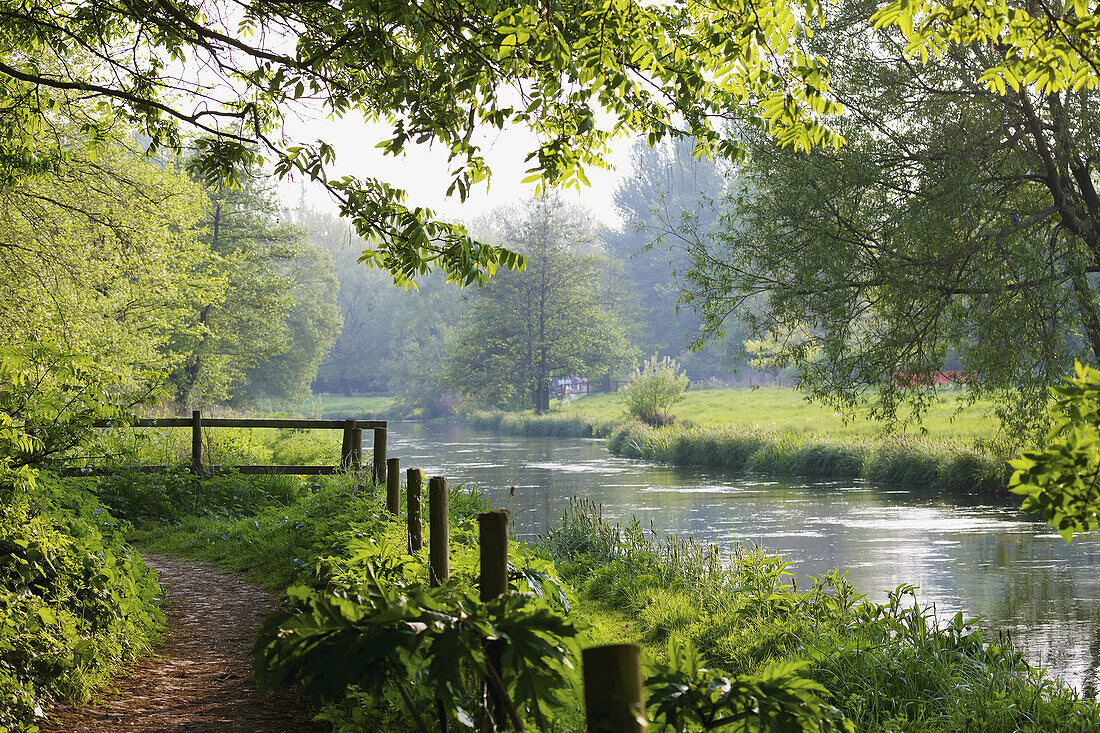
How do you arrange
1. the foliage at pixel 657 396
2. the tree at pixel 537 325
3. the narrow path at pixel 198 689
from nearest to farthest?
the narrow path at pixel 198 689
the foliage at pixel 657 396
the tree at pixel 537 325

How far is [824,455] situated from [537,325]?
114 feet

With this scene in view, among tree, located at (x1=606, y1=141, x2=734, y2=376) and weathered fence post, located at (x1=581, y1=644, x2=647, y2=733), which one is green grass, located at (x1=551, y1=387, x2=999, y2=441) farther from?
tree, located at (x1=606, y1=141, x2=734, y2=376)

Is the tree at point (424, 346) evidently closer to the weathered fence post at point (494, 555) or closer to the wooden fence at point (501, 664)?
the wooden fence at point (501, 664)

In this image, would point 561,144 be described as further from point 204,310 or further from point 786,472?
point 204,310

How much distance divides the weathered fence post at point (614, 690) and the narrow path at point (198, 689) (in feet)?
10.6

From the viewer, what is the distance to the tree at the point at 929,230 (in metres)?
13.2

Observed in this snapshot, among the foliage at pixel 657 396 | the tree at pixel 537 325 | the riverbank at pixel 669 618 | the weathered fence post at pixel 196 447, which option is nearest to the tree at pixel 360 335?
the tree at pixel 537 325

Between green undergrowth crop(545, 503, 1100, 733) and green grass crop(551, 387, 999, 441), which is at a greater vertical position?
green grass crop(551, 387, 999, 441)

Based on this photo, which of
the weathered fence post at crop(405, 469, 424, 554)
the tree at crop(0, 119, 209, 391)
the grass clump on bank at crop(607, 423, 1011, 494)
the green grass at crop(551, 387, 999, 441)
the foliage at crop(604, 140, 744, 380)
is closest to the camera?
the weathered fence post at crop(405, 469, 424, 554)

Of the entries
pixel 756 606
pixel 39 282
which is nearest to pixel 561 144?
pixel 756 606

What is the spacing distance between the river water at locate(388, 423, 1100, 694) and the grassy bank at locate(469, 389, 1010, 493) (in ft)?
2.97

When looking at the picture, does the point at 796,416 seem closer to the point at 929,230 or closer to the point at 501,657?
the point at 929,230

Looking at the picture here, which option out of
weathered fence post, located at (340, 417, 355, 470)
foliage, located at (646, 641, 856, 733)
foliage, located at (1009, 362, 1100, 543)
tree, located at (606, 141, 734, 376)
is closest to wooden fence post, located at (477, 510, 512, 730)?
foliage, located at (646, 641, 856, 733)

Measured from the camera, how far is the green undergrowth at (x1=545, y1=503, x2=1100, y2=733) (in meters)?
5.22
